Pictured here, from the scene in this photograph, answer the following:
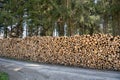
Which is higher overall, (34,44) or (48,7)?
(48,7)

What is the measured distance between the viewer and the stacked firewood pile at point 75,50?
1357cm

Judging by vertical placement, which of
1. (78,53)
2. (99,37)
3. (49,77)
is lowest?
(49,77)

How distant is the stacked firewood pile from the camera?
44.5ft

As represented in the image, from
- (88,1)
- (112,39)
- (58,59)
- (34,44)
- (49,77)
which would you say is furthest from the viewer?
(88,1)

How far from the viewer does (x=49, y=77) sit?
11.2 meters

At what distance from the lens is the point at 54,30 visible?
88.4ft

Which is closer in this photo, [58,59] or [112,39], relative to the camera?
[112,39]

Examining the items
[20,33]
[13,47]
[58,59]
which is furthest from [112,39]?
[20,33]

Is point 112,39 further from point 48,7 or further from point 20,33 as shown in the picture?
point 20,33

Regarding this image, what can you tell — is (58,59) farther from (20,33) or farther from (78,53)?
(20,33)

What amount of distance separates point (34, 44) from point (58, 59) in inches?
136

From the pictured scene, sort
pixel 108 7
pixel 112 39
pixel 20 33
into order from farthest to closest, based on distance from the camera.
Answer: pixel 20 33
pixel 108 7
pixel 112 39

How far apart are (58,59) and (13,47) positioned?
693cm

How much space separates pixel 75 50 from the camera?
1556cm
